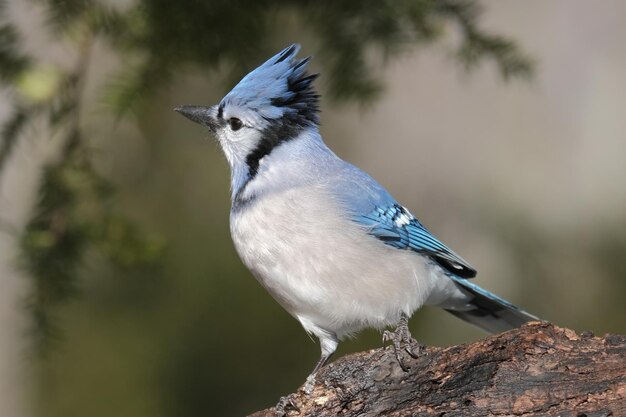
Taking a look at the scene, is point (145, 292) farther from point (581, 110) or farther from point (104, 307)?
point (581, 110)

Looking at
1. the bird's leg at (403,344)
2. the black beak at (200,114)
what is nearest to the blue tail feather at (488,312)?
the bird's leg at (403,344)

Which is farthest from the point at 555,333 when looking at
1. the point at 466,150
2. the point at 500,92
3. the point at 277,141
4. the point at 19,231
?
the point at 500,92

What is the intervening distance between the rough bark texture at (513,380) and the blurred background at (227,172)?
2.25 feet

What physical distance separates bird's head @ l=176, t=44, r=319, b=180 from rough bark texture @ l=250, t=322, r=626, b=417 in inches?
28.0

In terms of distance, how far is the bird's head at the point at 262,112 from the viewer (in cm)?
212

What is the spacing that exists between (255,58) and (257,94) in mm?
125

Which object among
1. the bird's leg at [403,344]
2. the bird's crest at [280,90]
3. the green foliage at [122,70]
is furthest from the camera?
the bird's crest at [280,90]

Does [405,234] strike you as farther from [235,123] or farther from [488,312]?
[235,123]

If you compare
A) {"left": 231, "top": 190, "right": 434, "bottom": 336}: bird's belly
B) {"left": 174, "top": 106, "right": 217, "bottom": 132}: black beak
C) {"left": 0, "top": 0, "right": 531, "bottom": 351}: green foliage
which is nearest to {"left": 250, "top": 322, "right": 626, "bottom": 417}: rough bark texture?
{"left": 231, "top": 190, "right": 434, "bottom": 336}: bird's belly

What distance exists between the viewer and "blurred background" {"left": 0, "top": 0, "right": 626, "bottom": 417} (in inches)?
80.6

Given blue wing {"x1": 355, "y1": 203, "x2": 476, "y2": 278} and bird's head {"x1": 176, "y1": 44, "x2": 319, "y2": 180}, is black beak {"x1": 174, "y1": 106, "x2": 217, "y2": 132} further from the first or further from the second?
blue wing {"x1": 355, "y1": 203, "x2": 476, "y2": 278}

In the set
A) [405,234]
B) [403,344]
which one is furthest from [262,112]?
[403,344]

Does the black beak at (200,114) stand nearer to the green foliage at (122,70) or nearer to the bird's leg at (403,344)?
the green foliage at (122,70)

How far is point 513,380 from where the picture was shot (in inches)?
61.9
